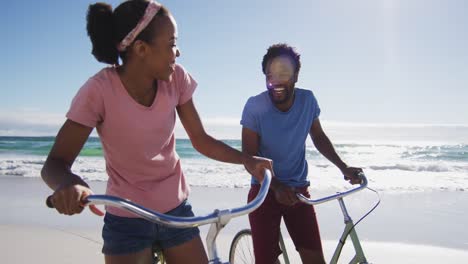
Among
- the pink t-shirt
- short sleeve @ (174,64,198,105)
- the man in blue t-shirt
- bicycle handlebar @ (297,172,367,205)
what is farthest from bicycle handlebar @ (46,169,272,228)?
the man in blue t-shirt

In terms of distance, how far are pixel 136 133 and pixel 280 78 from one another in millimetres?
1223

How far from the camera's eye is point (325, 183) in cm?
1221

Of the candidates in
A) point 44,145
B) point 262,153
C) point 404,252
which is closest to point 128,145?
point 262,153

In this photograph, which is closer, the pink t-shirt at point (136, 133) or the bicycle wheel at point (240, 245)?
the pink t-shirt at point (136, 133)

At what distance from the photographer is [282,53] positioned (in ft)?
9.45

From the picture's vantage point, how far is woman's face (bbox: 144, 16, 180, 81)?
182cm

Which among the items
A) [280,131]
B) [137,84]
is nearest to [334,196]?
[280,131]

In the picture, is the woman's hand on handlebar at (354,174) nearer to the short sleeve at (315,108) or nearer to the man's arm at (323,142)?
the man's arm at (323,142)

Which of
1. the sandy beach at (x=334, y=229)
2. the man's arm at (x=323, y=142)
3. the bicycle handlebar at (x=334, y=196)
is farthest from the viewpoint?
the sandy beach at (x=334, y=229)

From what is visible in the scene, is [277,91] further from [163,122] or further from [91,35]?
[91,35]

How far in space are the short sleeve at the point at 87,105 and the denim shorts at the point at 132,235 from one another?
1.49 feet

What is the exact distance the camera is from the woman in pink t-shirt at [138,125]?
5.90 feet

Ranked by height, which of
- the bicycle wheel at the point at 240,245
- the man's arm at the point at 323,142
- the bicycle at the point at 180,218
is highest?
the bicycle at the point at 180,218

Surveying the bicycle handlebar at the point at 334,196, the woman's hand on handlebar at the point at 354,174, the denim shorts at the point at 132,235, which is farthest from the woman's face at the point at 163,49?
the woman's hand on handlebar at the point at 354,174
